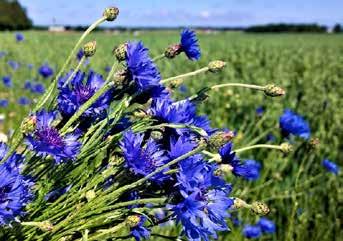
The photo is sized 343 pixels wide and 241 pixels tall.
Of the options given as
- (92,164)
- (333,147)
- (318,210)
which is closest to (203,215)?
(92,164)

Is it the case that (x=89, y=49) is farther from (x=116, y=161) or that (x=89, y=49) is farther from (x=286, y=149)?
(x=286, y=149)

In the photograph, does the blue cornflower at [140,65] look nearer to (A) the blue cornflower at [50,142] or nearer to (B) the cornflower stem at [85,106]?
(B) the cornflower stem at [85,106]

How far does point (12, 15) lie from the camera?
5019cm

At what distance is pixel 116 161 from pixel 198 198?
7.0 inches

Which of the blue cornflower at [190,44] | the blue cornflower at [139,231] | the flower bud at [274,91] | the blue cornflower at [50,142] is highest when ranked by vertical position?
the blue cornflower at [190,44]

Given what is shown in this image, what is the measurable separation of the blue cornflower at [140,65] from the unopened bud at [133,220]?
227 mm

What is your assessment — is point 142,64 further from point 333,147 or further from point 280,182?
point 333,147

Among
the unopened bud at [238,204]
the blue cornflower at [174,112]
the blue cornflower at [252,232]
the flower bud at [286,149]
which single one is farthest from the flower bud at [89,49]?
the blue cornflower at [252,232]

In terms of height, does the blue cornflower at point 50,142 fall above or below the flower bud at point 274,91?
below

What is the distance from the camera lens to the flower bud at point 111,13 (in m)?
1.14

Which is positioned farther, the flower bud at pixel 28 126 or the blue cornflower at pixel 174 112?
the blue cornflower at pixel 174 112

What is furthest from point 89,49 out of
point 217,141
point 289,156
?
point 289,156

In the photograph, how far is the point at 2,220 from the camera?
92 cm

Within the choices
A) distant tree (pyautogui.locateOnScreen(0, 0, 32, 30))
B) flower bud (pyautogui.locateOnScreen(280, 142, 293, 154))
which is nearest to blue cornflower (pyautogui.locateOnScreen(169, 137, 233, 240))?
flower bud (pyautogui.locateOnScreen(280, 142, 293, 154))
